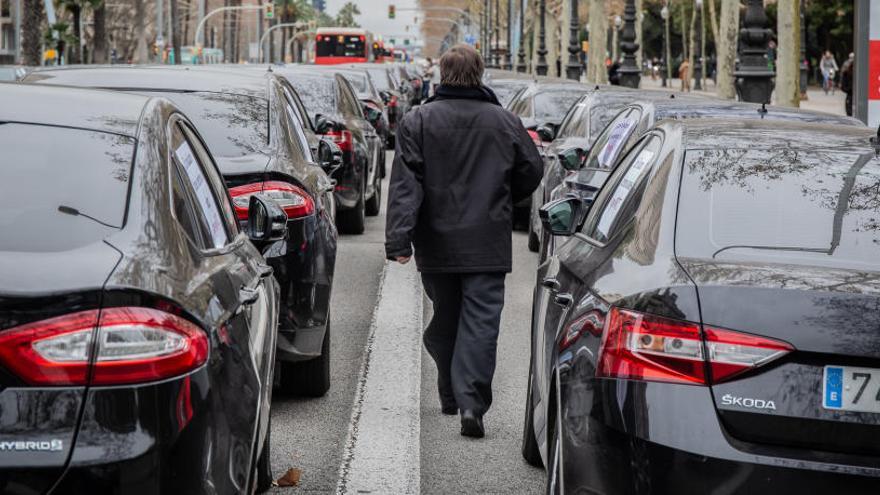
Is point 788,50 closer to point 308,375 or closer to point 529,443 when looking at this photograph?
point 308,375

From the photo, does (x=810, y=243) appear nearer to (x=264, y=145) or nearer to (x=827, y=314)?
(x=827, y=314)

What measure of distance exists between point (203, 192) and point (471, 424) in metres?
2.58

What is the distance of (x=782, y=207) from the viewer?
4.43 meters

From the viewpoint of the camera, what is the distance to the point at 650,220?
4.35 m

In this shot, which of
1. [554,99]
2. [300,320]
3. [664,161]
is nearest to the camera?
[664,161]

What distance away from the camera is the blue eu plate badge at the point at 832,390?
363cm

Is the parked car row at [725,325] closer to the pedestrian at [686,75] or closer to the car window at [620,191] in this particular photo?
the car window at [620,191]

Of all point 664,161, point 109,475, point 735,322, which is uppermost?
point 664,161

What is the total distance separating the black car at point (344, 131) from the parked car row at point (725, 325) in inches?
375

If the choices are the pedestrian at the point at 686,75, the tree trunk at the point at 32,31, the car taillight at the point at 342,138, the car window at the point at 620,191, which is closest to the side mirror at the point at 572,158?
the car taillight at the point at 342,138

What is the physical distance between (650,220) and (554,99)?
1252 centimetres

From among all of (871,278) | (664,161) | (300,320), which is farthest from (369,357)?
(871,278)

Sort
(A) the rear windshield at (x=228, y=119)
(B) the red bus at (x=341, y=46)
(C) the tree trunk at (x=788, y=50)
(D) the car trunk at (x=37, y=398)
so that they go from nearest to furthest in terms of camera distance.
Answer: (D) the car trunk at (x=37, y=398)
(A) the rear windshield at (x=228, y=119)
(C) the tree trunk at (x=788, y=50)
(B) the red bus at (x=341, y=46)

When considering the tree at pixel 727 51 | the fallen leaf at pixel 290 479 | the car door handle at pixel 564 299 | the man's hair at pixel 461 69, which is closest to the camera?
the car door handle at pixel 564 299
